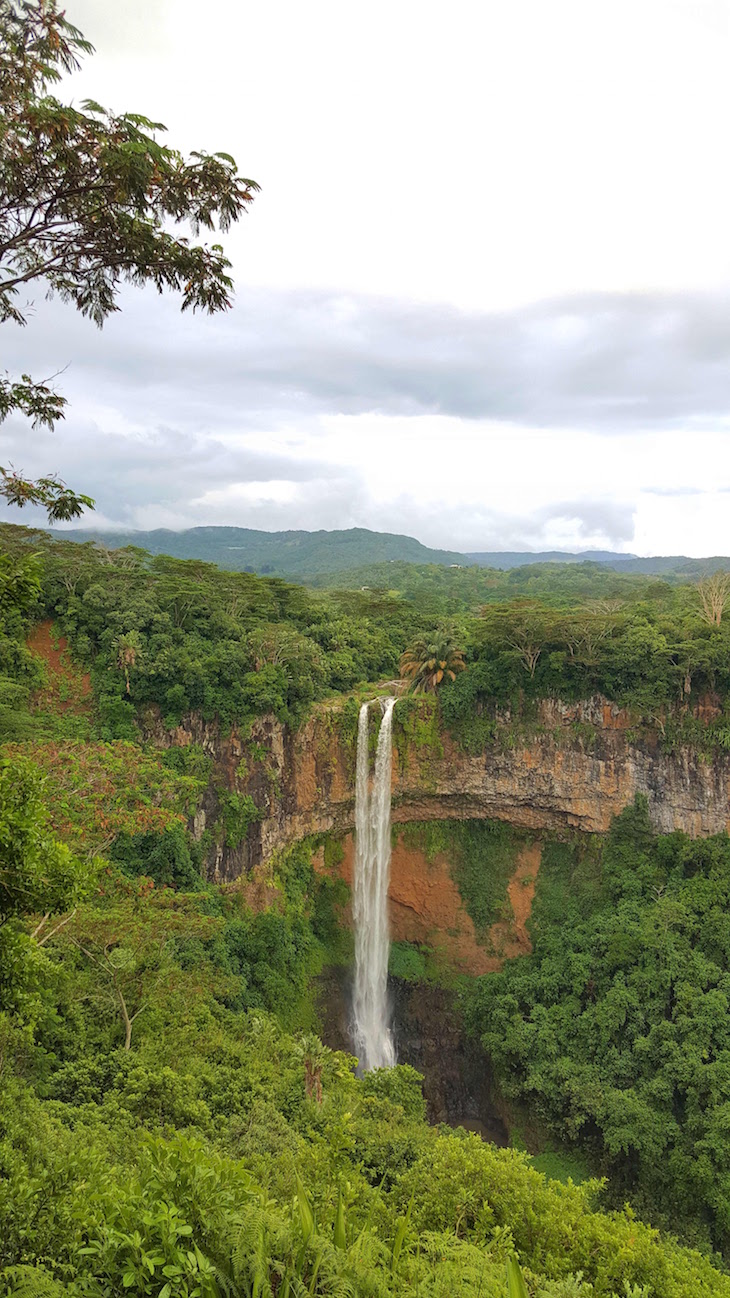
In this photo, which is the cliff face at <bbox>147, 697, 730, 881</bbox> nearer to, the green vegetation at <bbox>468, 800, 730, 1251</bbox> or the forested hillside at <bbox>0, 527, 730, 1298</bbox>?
the forested hillside at <bbox>0, 527, 730, 1298</bbox>

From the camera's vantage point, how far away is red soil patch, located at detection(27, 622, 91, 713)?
21000 mm

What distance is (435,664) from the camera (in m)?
25.3

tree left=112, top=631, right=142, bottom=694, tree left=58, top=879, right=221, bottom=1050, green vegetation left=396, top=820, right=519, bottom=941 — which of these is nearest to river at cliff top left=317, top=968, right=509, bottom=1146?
green vegetation left=396, top=820, right=519, bottom=941

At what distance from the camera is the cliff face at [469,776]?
21688mm

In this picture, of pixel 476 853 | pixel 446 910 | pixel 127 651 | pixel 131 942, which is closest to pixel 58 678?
pixel 127 651

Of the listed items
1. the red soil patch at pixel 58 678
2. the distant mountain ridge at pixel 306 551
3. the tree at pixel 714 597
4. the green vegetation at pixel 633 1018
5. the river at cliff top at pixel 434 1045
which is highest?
the distant mountain ridge at pixel 306 551

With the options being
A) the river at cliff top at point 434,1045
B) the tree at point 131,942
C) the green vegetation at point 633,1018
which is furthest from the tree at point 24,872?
the river at cliff top at point 434,1045

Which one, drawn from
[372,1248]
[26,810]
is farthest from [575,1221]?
[26,810]

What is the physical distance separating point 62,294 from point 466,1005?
23.0 metres

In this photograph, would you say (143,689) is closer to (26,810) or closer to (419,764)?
(419,764)

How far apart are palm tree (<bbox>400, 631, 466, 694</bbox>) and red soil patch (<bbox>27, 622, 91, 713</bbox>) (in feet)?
36.7

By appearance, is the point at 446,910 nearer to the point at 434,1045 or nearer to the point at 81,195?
the point at 434,1045

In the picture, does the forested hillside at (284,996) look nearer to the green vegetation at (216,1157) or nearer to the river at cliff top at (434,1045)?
the green vegetation at (216,1157)

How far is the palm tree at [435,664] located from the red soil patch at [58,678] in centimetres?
1118
